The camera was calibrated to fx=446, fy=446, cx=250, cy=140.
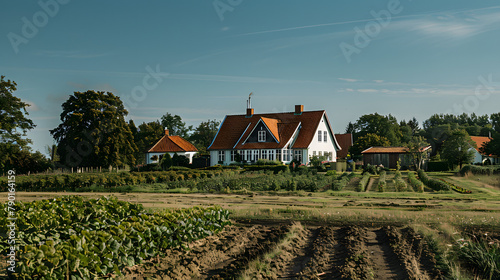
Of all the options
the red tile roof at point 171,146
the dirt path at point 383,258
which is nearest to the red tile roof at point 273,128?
the red tile roof at point 171,146

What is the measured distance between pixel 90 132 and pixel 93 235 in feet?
138

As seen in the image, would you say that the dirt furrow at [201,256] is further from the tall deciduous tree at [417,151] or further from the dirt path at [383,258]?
the tall deciduous tree at [417,151]

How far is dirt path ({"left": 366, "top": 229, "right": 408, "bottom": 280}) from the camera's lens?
8586 mm

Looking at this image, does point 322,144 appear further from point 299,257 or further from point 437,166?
point 299,257

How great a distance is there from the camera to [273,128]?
183ft

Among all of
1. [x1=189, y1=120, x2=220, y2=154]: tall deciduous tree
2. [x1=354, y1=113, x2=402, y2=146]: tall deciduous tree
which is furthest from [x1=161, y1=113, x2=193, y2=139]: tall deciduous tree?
[x1=354, y1=113, x2=402, y2=146]: tall deciduous tree

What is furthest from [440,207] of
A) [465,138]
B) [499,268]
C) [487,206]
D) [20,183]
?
[465,138]

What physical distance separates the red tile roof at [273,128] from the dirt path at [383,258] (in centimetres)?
4121

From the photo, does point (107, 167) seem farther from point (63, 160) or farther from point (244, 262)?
point (244, 262)

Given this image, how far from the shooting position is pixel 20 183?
28484 mm

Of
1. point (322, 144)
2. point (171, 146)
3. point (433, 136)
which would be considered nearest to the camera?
point (322, 144)

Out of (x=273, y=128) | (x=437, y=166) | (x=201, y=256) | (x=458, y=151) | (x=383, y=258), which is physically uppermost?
(x=273, y=128)

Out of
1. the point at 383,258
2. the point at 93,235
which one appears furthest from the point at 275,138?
the point at 93,235

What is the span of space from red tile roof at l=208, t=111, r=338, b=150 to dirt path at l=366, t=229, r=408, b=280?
1622 inches
